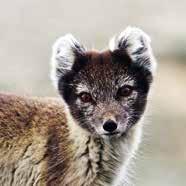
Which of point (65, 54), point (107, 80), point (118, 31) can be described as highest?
point (65, 54)

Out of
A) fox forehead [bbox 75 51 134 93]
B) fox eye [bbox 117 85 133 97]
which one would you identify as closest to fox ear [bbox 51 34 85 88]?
fox forehead [bbox 75 51 134 93]

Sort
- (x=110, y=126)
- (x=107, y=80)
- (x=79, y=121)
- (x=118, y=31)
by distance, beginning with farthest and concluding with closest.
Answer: (x=118, y=31), (x=79, y=121), (x=107, y=80), (x=110, y=126)

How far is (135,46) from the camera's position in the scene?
12.5 metres

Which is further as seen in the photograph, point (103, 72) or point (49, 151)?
point (49, 151)

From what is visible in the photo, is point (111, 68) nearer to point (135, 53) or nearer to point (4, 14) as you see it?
point (135, 53)

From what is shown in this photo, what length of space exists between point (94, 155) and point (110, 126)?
2.47 feet

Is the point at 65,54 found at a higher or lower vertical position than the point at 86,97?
higher

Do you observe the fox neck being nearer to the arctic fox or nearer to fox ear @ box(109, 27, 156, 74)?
the arctic fox

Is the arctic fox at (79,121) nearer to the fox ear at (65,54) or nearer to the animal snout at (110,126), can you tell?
the fox ear at (65,54)

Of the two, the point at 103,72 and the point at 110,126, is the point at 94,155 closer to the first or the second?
the point at 110,126

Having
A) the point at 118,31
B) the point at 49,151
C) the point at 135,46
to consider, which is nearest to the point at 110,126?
the point at 49,151

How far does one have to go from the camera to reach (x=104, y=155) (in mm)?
12539

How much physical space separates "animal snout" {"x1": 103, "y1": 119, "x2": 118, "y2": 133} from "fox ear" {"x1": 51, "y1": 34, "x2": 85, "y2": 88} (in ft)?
3.23

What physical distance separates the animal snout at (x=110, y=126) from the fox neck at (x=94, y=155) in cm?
58
